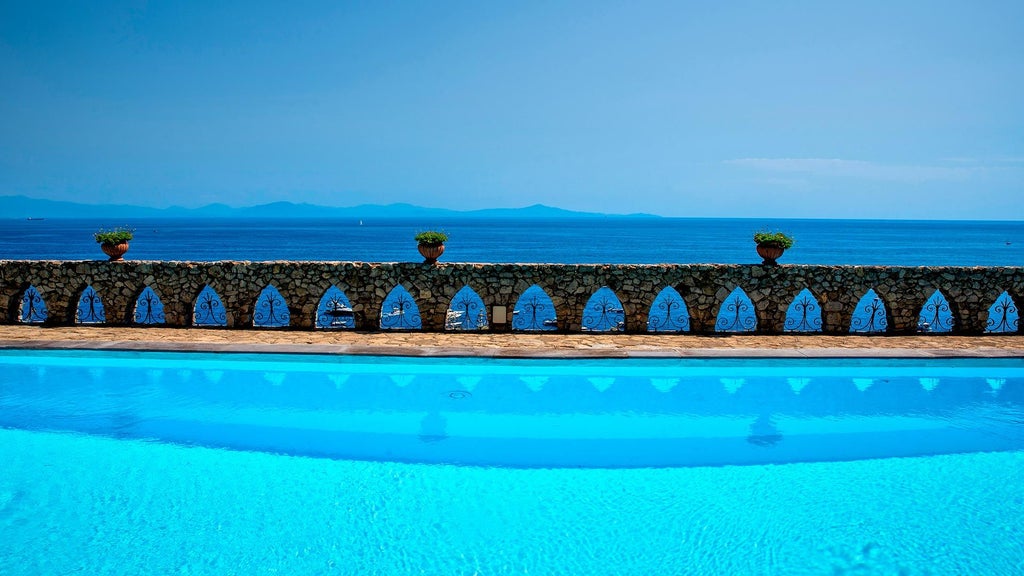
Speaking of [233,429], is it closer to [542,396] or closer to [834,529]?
[542,396]

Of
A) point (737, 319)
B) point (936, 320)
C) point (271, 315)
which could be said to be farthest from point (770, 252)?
point (271, 315)

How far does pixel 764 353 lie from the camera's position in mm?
11352

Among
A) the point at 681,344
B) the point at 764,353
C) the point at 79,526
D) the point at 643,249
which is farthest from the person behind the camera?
the point at 643,249

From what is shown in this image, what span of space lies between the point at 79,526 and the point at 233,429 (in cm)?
247

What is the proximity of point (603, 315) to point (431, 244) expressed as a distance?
3949mm

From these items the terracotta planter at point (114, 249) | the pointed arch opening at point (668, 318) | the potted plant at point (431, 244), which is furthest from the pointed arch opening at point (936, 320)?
the terracotta planter at point (114, 249)

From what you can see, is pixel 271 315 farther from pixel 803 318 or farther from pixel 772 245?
pixel 803 318

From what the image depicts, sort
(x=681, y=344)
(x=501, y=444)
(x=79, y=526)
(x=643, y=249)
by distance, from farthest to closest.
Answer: (x=643, y=249), (x=681, y=344), (x=501, y=444), (x=79, y=526)

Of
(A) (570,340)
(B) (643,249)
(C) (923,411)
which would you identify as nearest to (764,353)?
(C) (923,411)

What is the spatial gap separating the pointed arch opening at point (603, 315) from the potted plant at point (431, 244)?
343 cm

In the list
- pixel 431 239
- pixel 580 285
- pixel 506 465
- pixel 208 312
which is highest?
pixel 431 239

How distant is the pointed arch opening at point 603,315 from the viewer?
45.7ft

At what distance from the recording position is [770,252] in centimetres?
1375

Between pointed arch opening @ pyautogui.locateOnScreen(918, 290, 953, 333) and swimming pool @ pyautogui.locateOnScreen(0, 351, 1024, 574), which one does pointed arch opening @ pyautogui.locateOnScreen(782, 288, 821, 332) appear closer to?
pointed arch opening @ pyautogui.locateOnScreen(918, 290, 953, 333)
